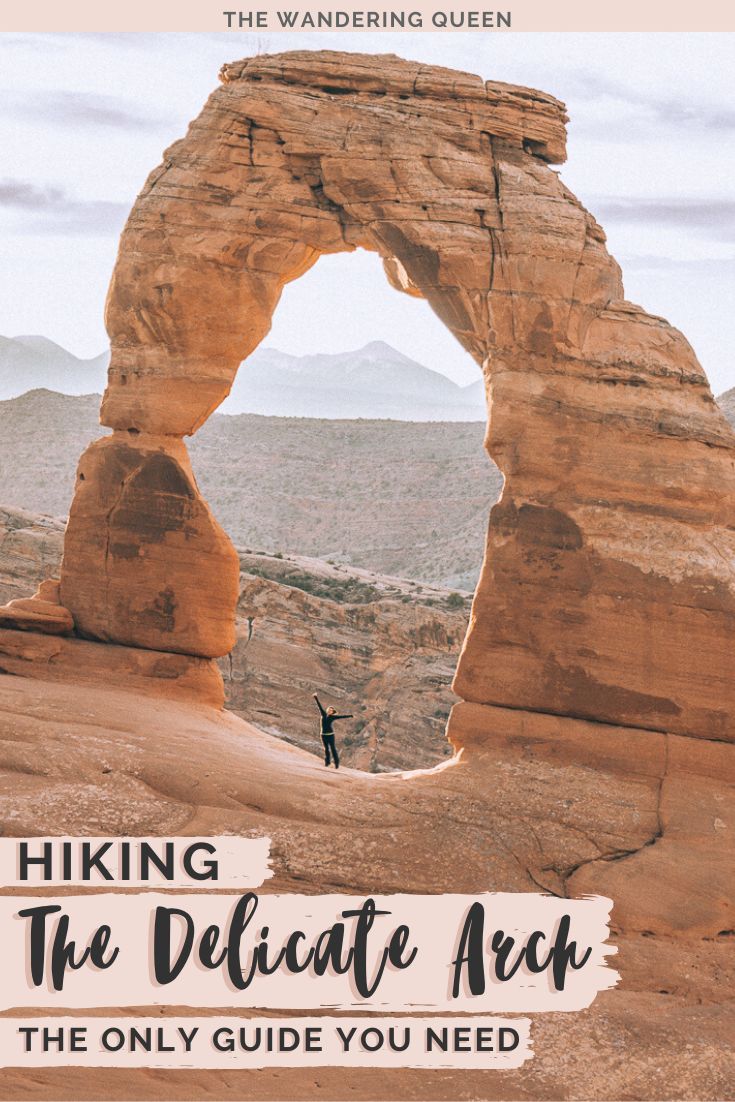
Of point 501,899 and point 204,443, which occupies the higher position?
point 204,443

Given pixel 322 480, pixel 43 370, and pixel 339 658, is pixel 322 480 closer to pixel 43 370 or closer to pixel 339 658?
pixel 339 658

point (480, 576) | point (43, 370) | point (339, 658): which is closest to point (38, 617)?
point (480, 576)

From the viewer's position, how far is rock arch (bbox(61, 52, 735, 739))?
16.7 m

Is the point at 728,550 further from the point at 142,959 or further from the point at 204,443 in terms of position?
the point at 204,443

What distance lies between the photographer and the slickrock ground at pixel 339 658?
3453cm

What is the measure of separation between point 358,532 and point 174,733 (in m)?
60.1

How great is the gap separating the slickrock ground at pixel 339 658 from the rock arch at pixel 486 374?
1584 cm

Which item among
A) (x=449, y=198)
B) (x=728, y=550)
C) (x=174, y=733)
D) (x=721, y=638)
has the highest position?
(x=449, y=198)

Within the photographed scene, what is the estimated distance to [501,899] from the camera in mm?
14805

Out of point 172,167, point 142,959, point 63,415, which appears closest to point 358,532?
point 63,415

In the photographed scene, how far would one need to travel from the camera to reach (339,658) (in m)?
36.0

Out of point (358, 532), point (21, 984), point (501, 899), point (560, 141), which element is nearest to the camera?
point (21, 984)

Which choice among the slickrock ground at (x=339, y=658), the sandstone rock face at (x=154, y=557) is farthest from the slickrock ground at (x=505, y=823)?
the slickrock ground at (x=339, y=658)

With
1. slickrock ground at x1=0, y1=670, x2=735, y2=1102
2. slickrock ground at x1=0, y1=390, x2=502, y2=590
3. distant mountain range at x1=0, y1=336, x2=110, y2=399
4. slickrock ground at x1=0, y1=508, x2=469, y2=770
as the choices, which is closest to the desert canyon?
slickrock ground at x1=0, y1=670, x2=735, y2=1102
